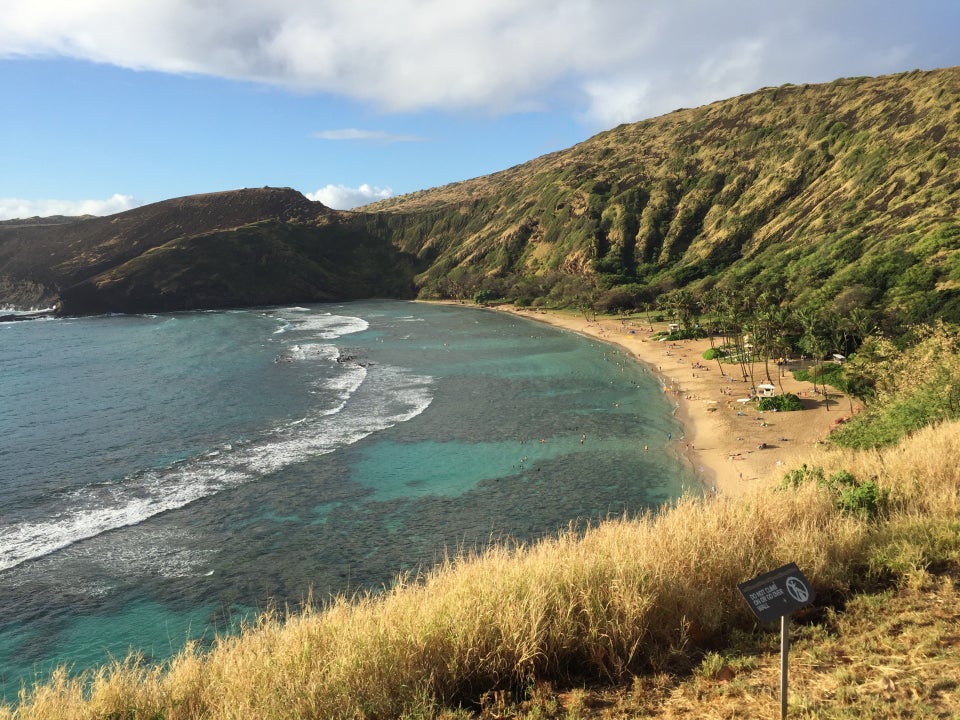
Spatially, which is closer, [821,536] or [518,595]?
[518,595]

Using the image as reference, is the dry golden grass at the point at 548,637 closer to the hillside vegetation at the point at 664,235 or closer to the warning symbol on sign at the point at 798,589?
the warning symbol on sign at the point at 798,589

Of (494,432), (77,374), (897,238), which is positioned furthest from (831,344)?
(77,374)

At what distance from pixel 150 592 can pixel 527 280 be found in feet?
Answer: 413

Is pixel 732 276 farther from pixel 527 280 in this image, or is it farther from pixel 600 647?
pixel 600 647

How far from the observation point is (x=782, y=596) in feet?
22.8

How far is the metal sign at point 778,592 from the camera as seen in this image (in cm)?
673

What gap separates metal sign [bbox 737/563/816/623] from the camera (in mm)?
6730

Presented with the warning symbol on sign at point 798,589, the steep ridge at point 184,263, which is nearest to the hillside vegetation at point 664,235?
the steep ridge at point 184,263

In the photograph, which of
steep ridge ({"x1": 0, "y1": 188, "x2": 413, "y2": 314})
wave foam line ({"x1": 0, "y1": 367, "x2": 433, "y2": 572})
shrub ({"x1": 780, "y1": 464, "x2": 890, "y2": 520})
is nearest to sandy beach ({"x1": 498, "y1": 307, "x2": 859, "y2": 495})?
shrub ({"x1": 780, "y1": 464, "x2": 890, "y2": 520})

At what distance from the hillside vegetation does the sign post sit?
63.0 metres

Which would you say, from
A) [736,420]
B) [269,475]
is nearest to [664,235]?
[736,420]

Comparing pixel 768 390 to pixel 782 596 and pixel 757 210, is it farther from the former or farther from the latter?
pixel 757 210

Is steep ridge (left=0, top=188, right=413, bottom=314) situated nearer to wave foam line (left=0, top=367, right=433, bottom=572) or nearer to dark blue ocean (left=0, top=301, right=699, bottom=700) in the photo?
dark blue ocean (left=0, top=301, right=699, bottom=700)

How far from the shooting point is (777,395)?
163ft
